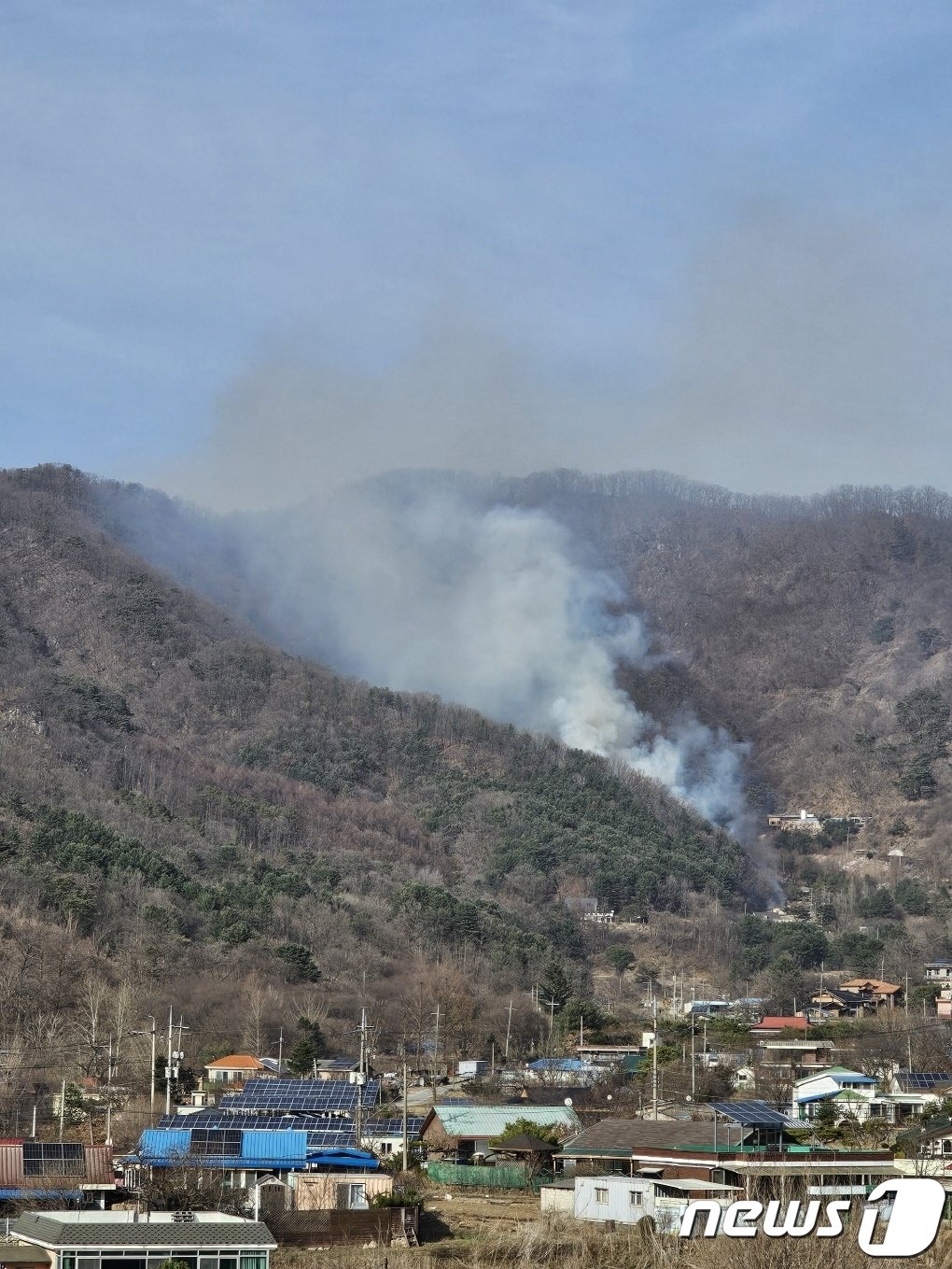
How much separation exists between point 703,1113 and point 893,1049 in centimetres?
2611

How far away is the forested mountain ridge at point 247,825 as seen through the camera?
71500 mm

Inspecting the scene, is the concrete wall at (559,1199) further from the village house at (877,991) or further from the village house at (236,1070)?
the village house at (877,991)

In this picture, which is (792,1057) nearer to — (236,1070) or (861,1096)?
(861,1096)

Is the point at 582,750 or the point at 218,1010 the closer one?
the point at 218,1010

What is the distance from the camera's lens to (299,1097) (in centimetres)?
4750

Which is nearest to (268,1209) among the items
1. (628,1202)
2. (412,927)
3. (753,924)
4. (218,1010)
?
(628,1202)

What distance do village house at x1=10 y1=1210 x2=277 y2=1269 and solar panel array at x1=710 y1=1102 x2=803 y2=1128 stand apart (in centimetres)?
1795

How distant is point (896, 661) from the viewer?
6378 inches

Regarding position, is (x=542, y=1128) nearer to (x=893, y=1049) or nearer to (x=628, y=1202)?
(x=628, y=1202)

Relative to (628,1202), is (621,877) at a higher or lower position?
higher

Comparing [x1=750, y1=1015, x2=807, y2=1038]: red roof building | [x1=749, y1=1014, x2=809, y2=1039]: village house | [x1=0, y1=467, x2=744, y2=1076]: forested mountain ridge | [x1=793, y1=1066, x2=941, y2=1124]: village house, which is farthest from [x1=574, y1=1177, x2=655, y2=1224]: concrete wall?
[x1=750, y1=1015, x2=807, y2=1038]: red roof building

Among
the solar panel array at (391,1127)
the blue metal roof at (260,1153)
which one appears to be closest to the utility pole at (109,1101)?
the blue metal roof at (260,1153)

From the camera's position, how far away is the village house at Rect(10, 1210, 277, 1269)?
23.3 m

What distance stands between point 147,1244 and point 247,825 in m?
87.7
